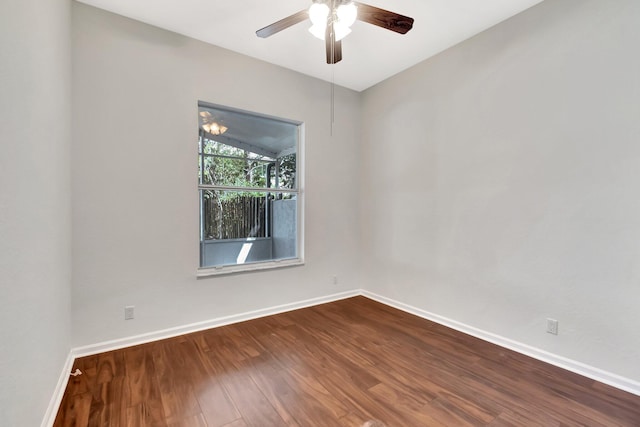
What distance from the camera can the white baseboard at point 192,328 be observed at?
2.38 m

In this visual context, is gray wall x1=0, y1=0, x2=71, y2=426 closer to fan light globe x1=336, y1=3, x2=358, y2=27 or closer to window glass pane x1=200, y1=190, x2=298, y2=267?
window glass pane x1=200, y1=190, x2=298, y2=267

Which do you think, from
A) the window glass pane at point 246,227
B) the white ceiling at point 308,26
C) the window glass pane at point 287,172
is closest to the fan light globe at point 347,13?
the white ceiling at point 308,26

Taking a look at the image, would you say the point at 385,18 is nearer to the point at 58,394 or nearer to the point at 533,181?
the point at 533,181

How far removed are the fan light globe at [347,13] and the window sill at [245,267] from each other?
251 centimetres

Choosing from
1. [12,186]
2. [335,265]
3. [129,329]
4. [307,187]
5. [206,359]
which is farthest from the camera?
[335,265]

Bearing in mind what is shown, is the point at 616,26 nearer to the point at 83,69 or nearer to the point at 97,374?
the point at 83,69

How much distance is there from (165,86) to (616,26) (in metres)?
3.69

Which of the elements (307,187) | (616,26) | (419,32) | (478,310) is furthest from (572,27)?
(307,187)

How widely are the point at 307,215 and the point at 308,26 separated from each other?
204cm

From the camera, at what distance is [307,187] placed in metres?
3.59

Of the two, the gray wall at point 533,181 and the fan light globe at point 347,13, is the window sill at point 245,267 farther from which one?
the fan light globe at point 347,13

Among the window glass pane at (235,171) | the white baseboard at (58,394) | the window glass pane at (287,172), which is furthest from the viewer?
the window glass pane at (287,172)

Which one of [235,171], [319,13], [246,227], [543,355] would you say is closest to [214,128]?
[235,171]

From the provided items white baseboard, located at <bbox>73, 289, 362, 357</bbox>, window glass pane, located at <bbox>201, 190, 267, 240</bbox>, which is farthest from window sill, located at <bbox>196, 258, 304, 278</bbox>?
white baseboard, located at <bbox>73, 289, 362, 357</bbox>
